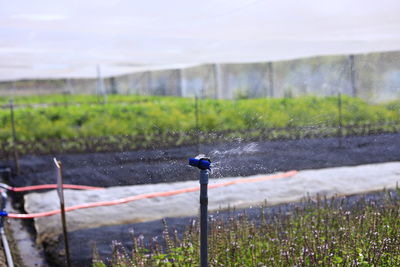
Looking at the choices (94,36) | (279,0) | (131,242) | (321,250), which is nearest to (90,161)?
(94,36)

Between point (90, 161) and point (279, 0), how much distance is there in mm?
4928

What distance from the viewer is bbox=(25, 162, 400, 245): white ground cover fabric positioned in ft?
14.8

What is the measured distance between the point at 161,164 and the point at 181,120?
3578 millimetres

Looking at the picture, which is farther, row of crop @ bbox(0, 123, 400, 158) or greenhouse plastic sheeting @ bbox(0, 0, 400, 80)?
row of crop @ bbox(0, 123, 400, 158)

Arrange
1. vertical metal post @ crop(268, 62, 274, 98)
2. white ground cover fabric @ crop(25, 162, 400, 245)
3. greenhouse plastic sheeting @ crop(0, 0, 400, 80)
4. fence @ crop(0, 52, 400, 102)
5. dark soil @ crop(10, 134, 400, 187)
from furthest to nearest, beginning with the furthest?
vertical metal post @ crop(268, 62, 274, 98)
fence @ crop(0, 52, 400, 102)
dark soil @ crop(10, 134, 400, 187)
white ground cover fabric @ crop(25, 162, 400, 245)
greenhouse plastic sheeting @ crop(0, 0, 400, 80)

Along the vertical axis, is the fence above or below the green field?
above

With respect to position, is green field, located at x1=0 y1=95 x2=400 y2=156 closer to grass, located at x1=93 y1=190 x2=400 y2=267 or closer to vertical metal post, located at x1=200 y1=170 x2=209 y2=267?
grass, located at x1=93 y1=190 x2=400 y2=267

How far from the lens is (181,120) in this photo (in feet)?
33.3

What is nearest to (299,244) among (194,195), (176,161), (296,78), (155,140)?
(194,195)

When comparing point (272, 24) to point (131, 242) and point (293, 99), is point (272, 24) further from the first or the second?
point (293, 99)

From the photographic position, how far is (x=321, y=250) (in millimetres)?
2631

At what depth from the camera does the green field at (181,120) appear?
931 centimetres

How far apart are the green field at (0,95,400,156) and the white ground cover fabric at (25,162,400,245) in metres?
3.00

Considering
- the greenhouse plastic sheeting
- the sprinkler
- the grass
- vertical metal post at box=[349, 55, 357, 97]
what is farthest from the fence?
the sprinkler
